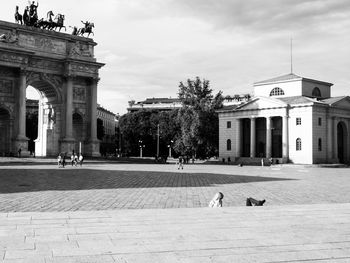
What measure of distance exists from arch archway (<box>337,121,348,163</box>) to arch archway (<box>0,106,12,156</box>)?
51281 millimetres

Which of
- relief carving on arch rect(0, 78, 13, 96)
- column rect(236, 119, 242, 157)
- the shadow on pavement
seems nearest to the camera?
the shadow on pavement

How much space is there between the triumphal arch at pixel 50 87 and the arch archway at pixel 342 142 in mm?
39619

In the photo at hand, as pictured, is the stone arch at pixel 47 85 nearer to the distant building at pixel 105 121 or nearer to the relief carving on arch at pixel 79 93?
the relief carving on arch at pixel 79 93

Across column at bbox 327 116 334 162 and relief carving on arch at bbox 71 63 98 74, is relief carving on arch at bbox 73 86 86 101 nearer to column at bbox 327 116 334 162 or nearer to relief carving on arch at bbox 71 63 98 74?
relief carving on arch at bbox 71 63 98 74

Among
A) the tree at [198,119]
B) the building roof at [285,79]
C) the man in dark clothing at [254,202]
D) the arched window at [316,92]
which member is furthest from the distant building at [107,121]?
the man in dark clothing at [254,202]

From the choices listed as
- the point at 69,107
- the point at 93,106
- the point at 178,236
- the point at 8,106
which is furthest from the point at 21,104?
the point at 178,236

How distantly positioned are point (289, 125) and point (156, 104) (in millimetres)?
89790

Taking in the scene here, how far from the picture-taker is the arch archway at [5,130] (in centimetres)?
6257

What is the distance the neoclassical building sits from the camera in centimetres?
6944

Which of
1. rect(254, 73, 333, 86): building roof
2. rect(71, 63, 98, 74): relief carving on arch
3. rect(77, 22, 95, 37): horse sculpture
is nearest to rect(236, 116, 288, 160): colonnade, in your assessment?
rect(254, 73, 333, 86): building roof

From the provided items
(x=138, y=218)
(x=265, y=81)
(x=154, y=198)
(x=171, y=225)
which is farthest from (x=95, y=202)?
(x=265, y=81)

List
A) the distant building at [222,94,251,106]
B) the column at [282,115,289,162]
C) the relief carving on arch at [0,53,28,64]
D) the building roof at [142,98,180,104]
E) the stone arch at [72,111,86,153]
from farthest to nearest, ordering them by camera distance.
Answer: the building roof at [142,98,180,104] < the distant building at [222,94,251,106] < the column at [282,115,289,162] < the stone arch at [72,111,86,153] < the relief carving on arch at [0,53,28,64]

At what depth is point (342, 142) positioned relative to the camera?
77.6m

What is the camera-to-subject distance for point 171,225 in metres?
10.5
